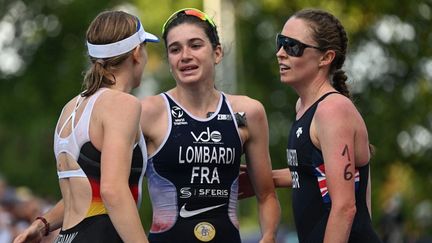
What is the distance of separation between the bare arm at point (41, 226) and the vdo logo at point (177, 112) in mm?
958

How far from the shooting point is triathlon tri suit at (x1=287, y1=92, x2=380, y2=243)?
6910mm

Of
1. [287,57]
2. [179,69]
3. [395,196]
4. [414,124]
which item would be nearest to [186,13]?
[179,69]

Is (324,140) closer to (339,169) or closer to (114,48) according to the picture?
(339,169)

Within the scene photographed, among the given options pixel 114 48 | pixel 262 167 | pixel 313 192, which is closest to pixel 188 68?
pixel 262 167

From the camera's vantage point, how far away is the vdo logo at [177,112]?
7703 millimetres

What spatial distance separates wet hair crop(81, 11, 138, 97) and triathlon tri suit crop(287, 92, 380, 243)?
1117 millimetres

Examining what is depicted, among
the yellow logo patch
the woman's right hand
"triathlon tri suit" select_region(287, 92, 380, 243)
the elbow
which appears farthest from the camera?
the yellow logo patch

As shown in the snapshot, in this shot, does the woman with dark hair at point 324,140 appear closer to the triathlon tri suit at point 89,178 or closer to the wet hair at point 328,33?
the wet hair at point 328,33

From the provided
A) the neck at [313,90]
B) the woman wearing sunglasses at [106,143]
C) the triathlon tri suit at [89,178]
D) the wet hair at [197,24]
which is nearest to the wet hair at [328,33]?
the neck at [313,90]

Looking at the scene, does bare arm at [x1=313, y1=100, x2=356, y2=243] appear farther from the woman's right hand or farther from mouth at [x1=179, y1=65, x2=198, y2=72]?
the woman's right hand

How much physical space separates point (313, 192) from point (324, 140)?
378 mm

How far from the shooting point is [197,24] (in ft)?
25.6

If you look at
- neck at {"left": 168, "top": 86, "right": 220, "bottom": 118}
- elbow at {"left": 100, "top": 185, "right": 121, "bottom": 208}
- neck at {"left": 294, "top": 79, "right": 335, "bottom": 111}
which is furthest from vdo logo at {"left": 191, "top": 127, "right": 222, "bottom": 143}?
elbow at {"left": 100, "top": 185, "right": 121, "bottom": 208}

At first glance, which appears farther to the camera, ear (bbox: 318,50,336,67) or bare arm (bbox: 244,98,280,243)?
bare arm (bbox: 244,98,280,243)
